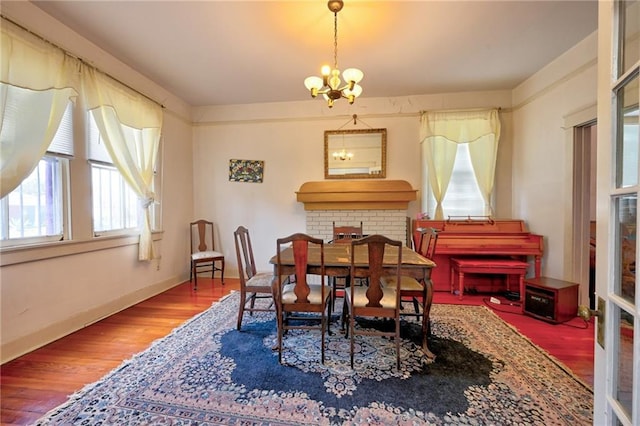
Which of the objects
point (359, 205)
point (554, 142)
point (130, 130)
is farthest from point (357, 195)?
point (130, 130)

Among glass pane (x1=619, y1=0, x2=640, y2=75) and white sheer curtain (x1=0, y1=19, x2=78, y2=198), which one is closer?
glass pane (x1=619, y1=0, x2=640, y2=75)

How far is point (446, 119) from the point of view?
12.8ft

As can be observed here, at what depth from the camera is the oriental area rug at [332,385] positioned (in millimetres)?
1457

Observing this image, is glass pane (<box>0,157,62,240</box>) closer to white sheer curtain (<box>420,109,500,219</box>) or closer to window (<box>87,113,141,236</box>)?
window (<box>87,113,141,236</box>)

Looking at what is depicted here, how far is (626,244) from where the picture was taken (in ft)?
2.12

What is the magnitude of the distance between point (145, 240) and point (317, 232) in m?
2.30

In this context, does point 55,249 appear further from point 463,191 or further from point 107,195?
point 463,191

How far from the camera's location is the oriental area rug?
1.46 m

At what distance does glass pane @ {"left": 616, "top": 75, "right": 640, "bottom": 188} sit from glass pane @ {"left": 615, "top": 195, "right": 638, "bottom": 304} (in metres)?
0.05

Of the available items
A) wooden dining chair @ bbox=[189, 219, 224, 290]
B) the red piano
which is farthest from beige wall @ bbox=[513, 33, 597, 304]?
wooden dining chair @ bbox=[189, 219, 224, 290]

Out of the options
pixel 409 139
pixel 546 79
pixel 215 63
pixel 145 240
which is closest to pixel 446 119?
pixel 409 139

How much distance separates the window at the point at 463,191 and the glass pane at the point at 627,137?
3514 mm

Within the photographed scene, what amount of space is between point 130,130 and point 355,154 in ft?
9.74

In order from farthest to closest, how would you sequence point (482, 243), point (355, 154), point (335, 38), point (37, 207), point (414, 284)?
point (355, 154)
point (482, 243)
point (335, 38)
point (414, 284)
point (37, 207)
